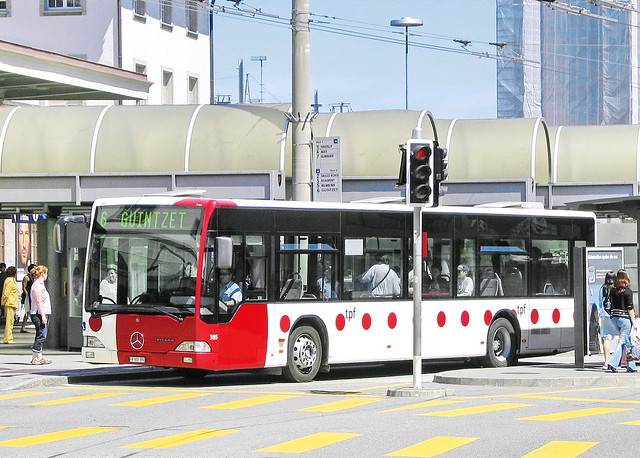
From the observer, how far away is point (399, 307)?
21.8m

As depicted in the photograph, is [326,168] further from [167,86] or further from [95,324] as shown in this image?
[167,86]

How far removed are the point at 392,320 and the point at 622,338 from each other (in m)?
3.31

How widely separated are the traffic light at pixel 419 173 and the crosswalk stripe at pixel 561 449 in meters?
5.78

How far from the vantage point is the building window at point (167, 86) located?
187ft

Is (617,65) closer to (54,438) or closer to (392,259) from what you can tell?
(392,259)

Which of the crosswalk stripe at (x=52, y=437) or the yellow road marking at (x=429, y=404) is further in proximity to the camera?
the yellow road marking at (x=429, y=404)

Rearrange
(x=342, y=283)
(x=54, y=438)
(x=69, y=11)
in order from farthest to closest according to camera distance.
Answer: (x=69, y=11) → (x=342, y=283) → (x=54, y=438)

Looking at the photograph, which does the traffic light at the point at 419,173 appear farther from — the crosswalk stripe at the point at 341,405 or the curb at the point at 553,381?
the curb at the point at 553,381

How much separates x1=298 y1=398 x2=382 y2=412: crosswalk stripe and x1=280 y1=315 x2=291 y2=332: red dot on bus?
9.58 ft

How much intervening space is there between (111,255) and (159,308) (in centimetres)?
121

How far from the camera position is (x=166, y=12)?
57.3 meters

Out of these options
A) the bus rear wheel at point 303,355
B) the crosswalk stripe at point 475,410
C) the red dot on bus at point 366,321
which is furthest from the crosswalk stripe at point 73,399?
the crosswalk stripe at point 475,410

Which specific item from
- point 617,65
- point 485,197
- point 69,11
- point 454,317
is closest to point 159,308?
point 454,317

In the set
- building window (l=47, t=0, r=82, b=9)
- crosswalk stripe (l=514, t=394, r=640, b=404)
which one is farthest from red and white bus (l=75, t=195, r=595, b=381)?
building window (l=47, t=0, r=82, b=9)
